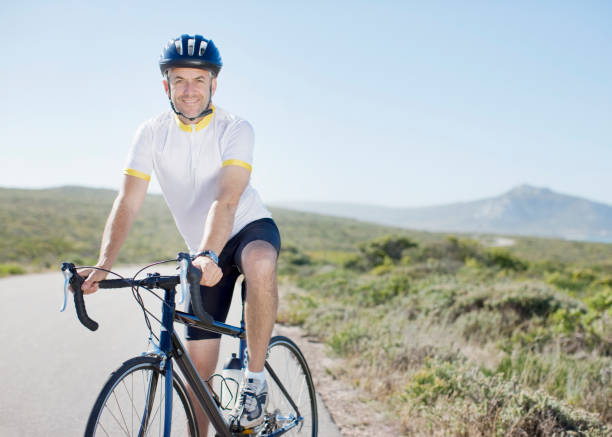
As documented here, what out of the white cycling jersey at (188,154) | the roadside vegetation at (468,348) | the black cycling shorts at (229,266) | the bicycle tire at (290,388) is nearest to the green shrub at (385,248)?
the roadside vegetation at (468,348)

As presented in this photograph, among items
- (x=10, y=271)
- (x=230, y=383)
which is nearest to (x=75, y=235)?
(x=10, y=271)

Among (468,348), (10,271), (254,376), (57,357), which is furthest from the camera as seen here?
(10,271)

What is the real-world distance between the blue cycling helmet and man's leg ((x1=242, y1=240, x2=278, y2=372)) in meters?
1.00

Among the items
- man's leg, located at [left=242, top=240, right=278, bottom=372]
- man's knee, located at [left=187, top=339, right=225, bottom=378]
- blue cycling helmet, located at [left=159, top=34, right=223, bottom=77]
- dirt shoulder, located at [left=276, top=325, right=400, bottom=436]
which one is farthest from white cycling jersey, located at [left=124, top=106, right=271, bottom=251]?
dirt shoulder, located at [left=276, top=325, right=400, bottom=436]

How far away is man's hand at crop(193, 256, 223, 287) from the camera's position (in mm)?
2061

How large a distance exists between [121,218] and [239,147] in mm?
696

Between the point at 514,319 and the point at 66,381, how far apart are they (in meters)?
6.45

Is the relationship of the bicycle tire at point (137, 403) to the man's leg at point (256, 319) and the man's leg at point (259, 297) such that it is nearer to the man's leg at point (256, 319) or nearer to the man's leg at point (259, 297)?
the man's leg at point (256, 319)

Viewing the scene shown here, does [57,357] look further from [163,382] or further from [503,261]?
[503,261]

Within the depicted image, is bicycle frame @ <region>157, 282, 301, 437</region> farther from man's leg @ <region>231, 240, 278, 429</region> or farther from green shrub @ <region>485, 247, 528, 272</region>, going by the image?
green shrub @ <region>485, 247, 528, 272</region>

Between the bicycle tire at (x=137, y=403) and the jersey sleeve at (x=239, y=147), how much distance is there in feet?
3.48

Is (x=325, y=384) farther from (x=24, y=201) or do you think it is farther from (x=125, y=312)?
(x=24, y=201)

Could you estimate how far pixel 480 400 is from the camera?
4.08 metres

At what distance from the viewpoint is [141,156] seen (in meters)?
2.77
